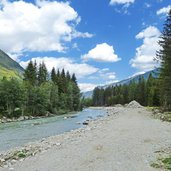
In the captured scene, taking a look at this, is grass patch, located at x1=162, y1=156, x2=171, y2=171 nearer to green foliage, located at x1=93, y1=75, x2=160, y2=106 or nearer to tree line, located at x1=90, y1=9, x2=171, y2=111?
tree line, located at x1=90, y1=9, x2=171, y2=111

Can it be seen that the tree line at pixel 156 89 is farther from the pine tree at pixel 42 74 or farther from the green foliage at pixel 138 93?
the pine tree at pixel 42 74

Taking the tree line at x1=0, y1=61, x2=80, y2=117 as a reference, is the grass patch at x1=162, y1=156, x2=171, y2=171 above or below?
below

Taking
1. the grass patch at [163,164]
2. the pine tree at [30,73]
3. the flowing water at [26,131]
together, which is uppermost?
the pine tree at [30,73]

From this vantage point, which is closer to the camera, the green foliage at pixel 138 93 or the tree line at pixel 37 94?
the tree line at pixel 37 94

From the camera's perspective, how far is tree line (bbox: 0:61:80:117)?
→ 241ft

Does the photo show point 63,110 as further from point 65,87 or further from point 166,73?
point 166,73

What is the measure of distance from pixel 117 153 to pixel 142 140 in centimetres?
541

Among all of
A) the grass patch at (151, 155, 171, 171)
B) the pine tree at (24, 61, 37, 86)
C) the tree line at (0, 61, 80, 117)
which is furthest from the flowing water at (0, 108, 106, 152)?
the pine tree at (24, 61, 37, 86)

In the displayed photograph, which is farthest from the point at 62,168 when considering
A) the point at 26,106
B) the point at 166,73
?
the point at 26,106

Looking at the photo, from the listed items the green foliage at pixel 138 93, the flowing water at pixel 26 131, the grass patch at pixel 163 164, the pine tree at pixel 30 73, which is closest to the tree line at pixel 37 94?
the pine tree at pixel 30 73

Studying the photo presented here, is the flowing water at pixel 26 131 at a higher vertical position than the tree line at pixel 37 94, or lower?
lower

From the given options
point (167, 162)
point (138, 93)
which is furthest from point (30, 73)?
point (167, 162)

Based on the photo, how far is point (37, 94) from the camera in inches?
3268

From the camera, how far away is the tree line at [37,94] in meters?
73.3
